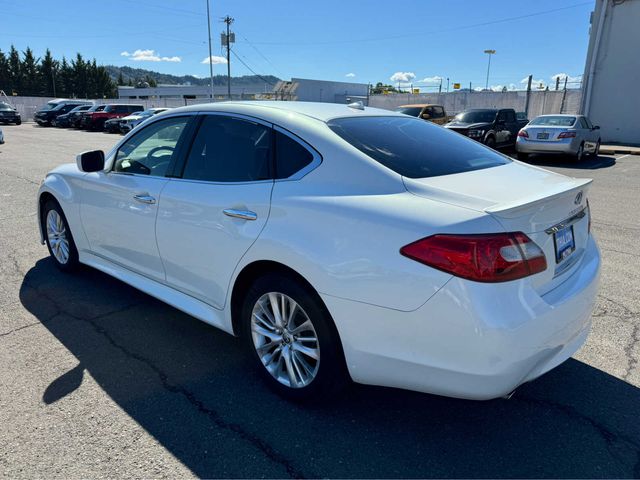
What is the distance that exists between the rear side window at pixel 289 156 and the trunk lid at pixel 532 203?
1.97ft

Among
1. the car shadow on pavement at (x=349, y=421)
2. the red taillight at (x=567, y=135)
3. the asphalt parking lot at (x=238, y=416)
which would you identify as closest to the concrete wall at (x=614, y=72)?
the red taillight at (x=567, y=135)

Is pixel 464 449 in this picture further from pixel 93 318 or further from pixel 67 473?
pixel 93 318

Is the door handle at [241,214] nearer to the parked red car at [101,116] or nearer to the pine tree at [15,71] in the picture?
the parked red car at [101,116]

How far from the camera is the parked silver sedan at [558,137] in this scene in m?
14.0

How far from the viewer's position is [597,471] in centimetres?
229

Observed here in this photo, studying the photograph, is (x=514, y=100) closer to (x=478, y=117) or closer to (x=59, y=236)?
(x=478, y=117)

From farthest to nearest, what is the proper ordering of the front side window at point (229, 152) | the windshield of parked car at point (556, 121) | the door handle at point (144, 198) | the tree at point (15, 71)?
the tree at point (15, 71) < the windshield of parked car at point (556, 121) < the door handle at point (144, 198) < the front side window at point (229, 152)

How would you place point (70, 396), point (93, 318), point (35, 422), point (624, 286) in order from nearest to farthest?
point (35, 422)
point (70, 396)
point (93, 318)
point (624, 286)

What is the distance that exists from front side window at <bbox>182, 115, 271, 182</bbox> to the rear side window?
0.07 meters

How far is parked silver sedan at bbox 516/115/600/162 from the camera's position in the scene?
46.0ft

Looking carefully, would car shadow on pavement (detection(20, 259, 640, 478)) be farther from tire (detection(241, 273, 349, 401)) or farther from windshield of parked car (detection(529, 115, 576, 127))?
windshield of parked car (detection(529, 115, 576, 127))

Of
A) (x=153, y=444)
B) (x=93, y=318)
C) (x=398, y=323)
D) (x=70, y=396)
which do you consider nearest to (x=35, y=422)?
(x=70, y=396)

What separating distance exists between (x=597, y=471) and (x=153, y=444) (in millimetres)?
2159

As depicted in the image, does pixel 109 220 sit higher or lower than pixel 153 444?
higher
